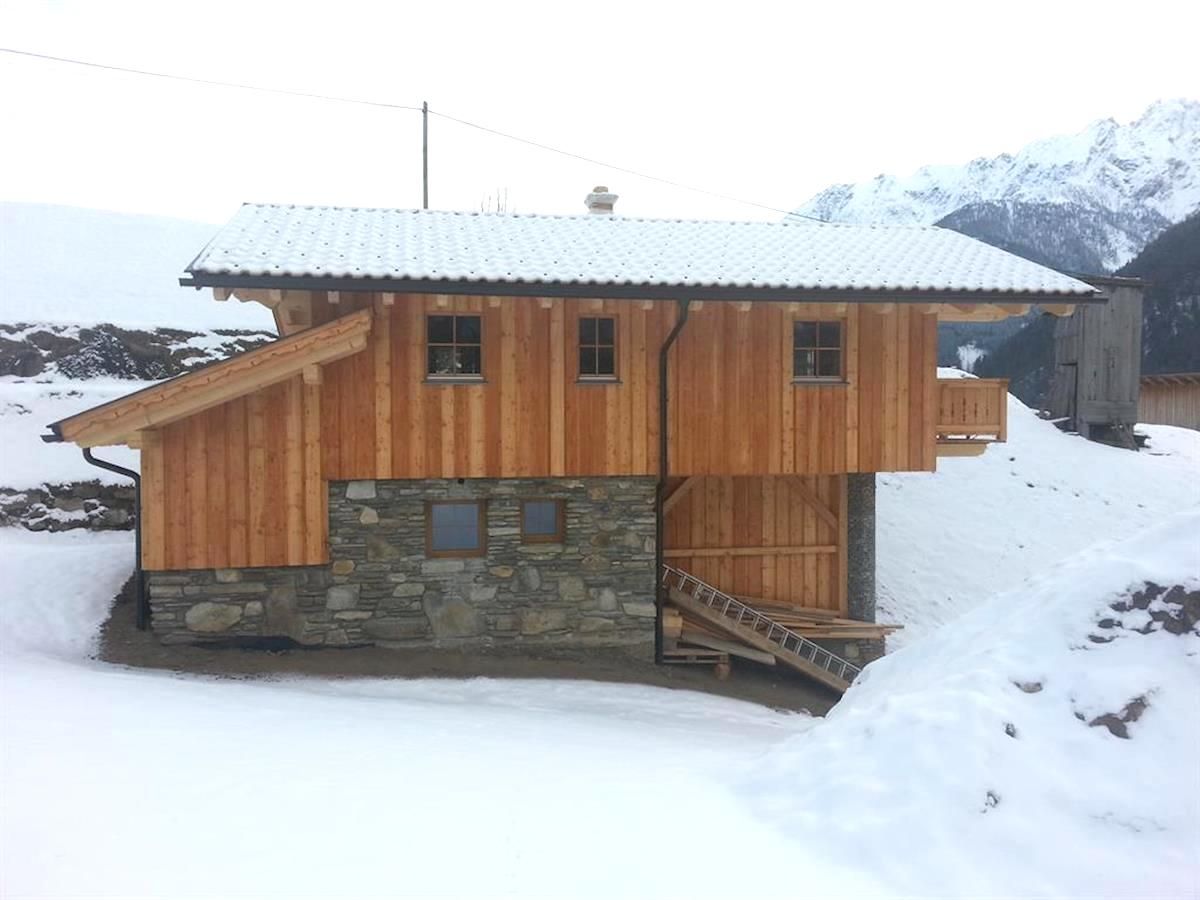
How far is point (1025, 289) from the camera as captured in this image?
10.1 m

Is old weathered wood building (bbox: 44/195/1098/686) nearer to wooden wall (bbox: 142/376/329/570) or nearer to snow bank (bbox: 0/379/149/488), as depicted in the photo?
wooden wall (bbox: 142/376/329/570)

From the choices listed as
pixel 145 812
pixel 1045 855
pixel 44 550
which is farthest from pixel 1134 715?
pixel 44 550

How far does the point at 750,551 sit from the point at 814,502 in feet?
4.01

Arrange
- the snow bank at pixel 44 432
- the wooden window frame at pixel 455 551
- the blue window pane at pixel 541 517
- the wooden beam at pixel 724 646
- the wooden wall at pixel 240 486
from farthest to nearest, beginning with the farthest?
the snow bank at pixel 44 432, the wooden beam at pixel 724 646, the blue window pane at pixel 541 517, the wooden window frame at pixel 455 551, the wooden wall at pixel 240 486

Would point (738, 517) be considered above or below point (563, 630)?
above

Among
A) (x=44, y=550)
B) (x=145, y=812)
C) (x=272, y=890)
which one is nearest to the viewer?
(x=272, y=890)

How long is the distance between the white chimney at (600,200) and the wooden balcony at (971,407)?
256 inches

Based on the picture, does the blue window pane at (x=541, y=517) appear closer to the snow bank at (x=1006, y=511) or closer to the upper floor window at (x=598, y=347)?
the upper floor window at (x=598, y=347)

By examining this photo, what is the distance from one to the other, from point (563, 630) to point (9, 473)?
9.25m

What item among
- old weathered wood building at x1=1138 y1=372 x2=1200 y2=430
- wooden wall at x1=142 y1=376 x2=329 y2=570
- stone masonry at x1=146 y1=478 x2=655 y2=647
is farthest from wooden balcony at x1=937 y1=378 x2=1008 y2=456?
old weathered wood building at x1=1138 y1=372 x2=1200 y2=430

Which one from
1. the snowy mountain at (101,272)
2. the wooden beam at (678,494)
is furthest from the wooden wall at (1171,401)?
the snowy mountain at (101,272)

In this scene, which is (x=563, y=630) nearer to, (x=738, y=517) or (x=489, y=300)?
(x=738, y=517)

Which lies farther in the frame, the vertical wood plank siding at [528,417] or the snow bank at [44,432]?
the snow bank at [44,432]

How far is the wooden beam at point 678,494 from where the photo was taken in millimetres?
11398
